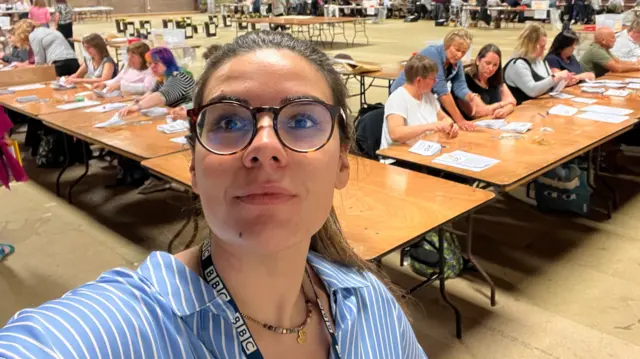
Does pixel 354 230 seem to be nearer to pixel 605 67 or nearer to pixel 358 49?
pixel 605 67

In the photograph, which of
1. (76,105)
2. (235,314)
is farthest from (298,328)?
(76,105)

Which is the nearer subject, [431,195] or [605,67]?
[431,195]

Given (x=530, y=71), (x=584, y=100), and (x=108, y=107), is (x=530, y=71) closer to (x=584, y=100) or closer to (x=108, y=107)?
(x=584, y=100)

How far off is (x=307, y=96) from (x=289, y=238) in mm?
227

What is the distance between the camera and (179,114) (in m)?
4.03

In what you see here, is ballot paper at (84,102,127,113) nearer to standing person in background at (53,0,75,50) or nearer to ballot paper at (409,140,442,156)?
ballot paper at (409,140,442,156)

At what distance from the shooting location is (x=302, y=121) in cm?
86

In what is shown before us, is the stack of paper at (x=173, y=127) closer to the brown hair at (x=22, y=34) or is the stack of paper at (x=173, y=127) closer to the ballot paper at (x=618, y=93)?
the ballot paper at (x=618, y=93)

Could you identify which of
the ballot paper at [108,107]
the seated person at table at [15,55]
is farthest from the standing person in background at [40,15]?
the ballot paper at [108,107]

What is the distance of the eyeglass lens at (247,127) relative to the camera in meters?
0.83

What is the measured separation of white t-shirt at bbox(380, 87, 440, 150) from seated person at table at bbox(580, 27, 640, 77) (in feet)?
9.50

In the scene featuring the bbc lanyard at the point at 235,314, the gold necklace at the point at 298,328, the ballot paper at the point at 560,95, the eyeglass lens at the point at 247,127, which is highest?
the eyeglass lens at the point at 247,127

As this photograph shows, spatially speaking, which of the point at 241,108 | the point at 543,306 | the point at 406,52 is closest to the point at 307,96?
the point at 241,108

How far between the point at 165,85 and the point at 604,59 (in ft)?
13.7
